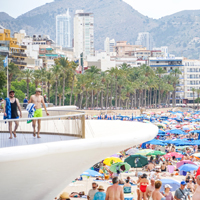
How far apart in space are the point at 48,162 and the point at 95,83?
9280cm

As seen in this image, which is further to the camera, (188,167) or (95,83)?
(95,83)

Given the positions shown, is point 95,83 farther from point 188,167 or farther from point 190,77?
point 188,167

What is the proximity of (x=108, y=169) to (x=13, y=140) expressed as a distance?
48.2 feet

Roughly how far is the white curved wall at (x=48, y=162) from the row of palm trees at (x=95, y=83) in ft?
228

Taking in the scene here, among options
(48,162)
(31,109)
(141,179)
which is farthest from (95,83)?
(48,162)

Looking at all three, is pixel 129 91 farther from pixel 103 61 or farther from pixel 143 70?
pixel 103 61

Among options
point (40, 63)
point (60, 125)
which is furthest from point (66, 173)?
point (40, 63)

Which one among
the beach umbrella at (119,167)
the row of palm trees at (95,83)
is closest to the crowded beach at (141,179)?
the beach umbrella at (119,167)

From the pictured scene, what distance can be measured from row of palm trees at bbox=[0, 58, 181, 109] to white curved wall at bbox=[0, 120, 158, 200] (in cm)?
6954

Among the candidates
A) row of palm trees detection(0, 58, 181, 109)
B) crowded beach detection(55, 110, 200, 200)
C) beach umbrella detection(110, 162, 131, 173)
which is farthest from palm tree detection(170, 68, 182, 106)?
beach umbrella detection(110, 162, 131, 173)

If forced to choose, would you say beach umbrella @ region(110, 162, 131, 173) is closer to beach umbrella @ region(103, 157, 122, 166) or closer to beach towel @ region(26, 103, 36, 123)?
beach umbrella @ region(103, 157, 122, 166)

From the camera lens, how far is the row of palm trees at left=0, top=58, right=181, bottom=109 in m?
86.3

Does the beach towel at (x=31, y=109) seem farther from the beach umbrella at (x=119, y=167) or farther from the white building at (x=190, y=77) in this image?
the white building at (x=190, y=77)

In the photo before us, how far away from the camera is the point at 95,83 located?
4016 inches
